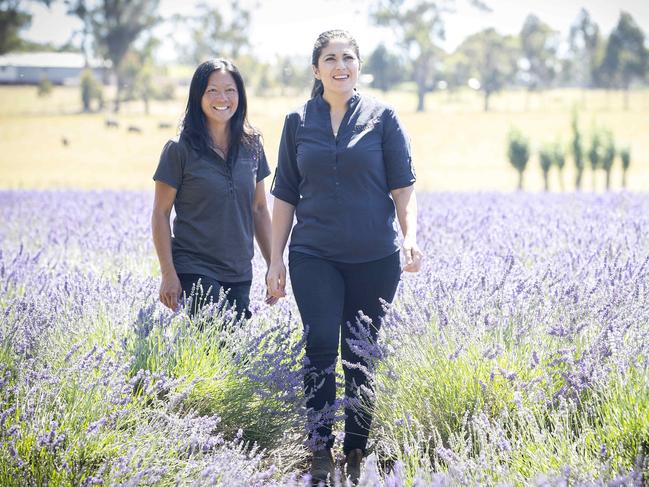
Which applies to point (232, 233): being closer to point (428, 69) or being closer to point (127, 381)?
point (127, 381)

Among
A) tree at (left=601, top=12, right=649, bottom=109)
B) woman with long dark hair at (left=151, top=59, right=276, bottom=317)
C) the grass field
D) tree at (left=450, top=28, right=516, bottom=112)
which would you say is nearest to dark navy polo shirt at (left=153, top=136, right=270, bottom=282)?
woman with long dark hair at (left=151, top=59, right=276, bottom=317)

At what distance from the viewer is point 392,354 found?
3207mm

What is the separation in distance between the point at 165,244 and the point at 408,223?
1.08m

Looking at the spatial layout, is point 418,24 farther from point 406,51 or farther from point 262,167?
point 262,167

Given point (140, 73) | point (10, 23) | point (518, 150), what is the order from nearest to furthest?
point (518, 150) → point (10, 23) → point (140, 73)

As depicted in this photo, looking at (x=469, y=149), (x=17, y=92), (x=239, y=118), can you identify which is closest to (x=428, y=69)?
(x=469, y=149)

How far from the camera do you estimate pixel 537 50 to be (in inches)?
2980

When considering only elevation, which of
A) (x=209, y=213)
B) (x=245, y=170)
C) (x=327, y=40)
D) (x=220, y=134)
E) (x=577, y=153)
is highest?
(x=327, y=40)

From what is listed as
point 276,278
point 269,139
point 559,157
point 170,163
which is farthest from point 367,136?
point 269,139

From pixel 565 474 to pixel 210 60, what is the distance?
239 cm

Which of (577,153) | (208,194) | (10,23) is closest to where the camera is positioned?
(208,194)

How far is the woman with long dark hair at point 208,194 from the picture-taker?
3.60m

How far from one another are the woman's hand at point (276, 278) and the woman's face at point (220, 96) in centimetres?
75

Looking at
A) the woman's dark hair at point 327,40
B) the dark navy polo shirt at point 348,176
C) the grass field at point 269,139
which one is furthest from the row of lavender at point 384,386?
the grass field at point 269,139
